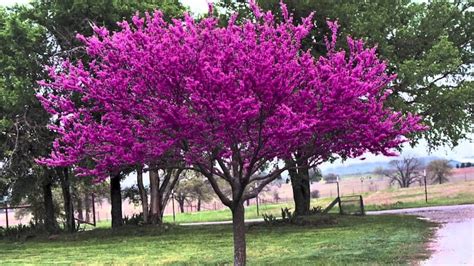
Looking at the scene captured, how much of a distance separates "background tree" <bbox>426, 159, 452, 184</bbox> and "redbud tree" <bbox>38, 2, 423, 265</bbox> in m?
46.1

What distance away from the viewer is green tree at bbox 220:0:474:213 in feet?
66.4

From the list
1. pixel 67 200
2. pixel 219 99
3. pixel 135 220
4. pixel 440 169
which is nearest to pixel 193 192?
pixel 440 169

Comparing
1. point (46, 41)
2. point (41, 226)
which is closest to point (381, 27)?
point (46, 41)

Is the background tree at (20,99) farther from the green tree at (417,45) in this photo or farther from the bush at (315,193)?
the bush at (315,193)

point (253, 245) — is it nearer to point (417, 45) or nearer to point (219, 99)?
point (219, 99)

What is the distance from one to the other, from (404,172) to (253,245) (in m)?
41.7

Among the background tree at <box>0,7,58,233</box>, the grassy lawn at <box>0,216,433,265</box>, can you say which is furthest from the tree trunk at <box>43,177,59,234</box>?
the background tree at <box>0,7,58,233</box>

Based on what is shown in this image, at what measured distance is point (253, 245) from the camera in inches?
626

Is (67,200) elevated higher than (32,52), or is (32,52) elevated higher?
(32,52)

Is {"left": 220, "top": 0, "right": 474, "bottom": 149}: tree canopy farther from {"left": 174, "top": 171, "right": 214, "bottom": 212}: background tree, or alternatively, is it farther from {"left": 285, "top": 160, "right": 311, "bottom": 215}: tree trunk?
{"left": 174, "top": 171, "right": 214, "bottom": 212}: background tree

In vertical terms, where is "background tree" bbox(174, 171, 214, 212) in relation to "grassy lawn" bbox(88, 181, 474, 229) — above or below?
above

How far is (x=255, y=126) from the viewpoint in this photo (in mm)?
8719

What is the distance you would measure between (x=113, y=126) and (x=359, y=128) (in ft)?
12.4

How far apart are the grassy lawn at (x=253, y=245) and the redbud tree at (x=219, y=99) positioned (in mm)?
3573
